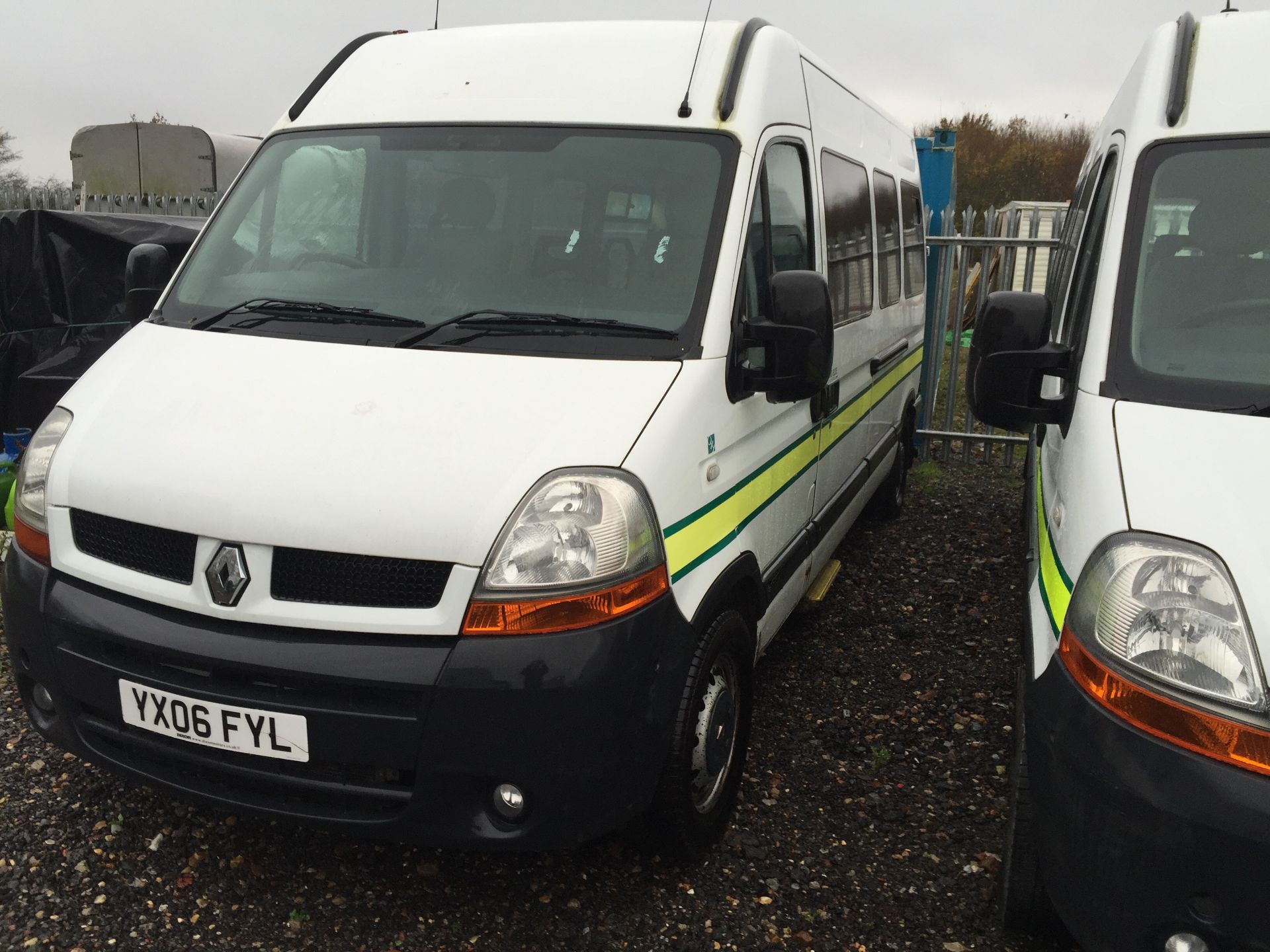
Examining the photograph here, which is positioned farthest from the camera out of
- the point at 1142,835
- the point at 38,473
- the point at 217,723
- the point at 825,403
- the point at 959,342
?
the point at 959,342

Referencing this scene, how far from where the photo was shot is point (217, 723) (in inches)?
99.7

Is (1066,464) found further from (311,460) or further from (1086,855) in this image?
(311,460)

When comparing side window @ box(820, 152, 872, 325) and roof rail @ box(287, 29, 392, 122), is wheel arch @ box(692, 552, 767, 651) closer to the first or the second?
side window @ box(820, 152, 872, 325)

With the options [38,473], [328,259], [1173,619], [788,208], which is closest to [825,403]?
[788,208]

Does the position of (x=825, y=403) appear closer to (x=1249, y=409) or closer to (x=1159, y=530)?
(x=1249, y=409)

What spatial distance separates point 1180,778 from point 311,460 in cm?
196

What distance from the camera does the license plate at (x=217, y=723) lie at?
2.49 meters

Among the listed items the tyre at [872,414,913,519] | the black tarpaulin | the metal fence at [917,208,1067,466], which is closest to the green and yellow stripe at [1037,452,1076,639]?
the tyre at [872,414,913,519]

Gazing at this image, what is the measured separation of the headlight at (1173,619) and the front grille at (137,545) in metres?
2.03

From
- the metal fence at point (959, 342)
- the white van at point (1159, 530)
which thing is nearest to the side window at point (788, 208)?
the white van at point (1159, 530)

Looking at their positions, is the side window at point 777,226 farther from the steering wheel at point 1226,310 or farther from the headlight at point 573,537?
the steering wheel at point 1226,310

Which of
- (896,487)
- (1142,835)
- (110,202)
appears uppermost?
(110,202)

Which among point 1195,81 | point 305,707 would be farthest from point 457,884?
point 1195,81

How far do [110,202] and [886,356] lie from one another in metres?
10.3
